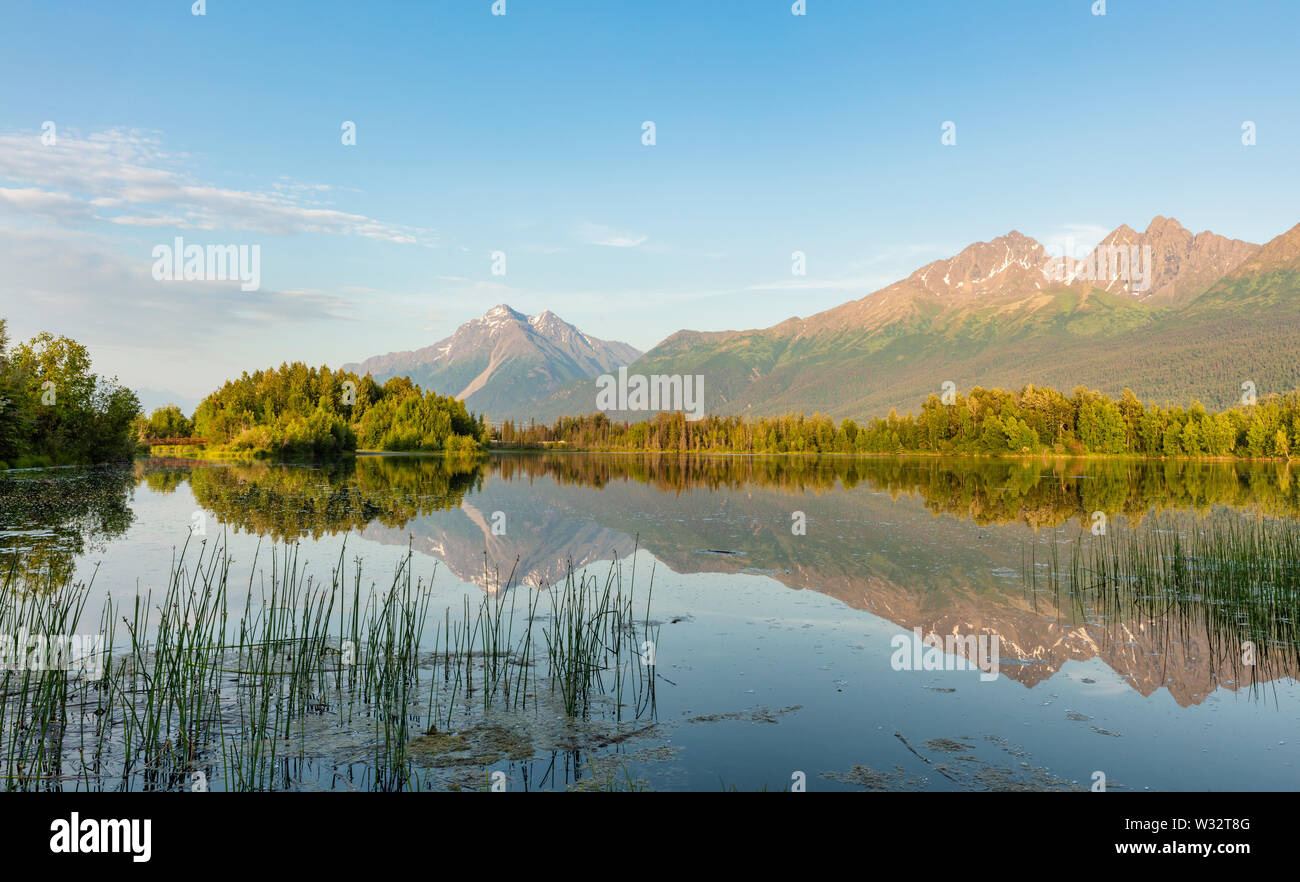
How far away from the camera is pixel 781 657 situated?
1155cm

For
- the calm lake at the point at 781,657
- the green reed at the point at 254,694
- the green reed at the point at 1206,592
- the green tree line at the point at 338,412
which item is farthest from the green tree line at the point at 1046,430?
the green reed at the point at 254,694

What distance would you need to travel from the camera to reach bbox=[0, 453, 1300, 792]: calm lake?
7574mm

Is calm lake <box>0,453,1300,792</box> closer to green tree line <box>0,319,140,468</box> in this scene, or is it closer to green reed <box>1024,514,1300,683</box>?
green reed <box>1024,514,1300,683</box>

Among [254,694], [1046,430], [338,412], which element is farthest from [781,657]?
[338,412]

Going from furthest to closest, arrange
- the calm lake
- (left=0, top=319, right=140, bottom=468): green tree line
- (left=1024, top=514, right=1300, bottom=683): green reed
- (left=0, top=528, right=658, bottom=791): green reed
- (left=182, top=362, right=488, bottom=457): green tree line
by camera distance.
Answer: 1. (left=182, top=362, right=488, bottom=457): green tree line
2. (left=0, top=319, right=140, bottom=468): green tree line
3. (left=1024, top=514, right=1300, bottom=683): green reed
4. the calm lake
5. (left=0, top=528, right=658, bottom=791): green reed

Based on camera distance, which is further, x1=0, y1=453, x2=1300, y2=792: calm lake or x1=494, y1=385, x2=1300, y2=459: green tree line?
x1=494, y1=385, x2=1300, y2=459: green tree line

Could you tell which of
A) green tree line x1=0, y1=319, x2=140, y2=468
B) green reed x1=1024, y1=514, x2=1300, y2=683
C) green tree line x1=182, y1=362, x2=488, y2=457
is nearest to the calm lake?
green reed x1=1024, y1=514, x2=1300, y2=683

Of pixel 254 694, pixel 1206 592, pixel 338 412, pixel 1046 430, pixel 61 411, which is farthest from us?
pixel 338 412

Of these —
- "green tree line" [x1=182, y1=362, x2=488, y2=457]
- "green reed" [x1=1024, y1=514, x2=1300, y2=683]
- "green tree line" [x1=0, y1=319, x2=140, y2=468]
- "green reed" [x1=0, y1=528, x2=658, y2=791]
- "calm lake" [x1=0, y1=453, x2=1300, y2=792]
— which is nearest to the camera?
"green reed" [x1=0, y1=528, x2=658, y2=791]

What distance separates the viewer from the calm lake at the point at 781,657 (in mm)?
7574

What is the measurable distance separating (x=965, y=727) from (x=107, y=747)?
950 cm

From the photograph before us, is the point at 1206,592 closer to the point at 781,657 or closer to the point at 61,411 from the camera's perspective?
the point at 781,657

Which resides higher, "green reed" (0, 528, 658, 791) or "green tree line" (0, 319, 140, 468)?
"green tree line" (0, 319, 140, 468)
